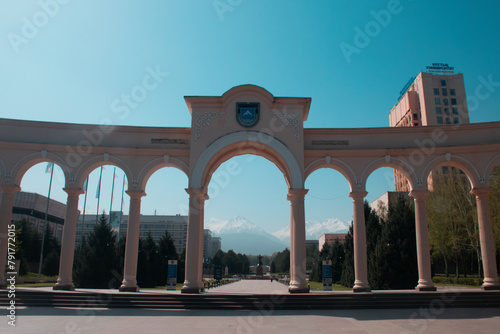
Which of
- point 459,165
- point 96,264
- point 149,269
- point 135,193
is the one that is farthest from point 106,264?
point 459,165

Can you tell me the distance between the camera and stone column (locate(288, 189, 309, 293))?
52.7 ft

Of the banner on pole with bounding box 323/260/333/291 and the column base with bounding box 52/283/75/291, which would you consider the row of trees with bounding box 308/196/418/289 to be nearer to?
the banner on pole with bounding box 323/260/333/291

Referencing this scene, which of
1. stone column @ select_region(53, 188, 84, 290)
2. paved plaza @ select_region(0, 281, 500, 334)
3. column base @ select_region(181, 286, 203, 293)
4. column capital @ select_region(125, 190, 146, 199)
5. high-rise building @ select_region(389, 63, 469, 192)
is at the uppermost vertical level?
high-rise building @ select_region(389, 63, 469, 192)

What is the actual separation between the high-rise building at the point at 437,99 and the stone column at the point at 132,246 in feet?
187

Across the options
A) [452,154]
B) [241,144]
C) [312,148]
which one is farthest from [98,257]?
[452,154]

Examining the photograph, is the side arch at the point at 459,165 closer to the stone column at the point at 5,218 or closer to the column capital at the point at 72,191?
the column capital at the point at 72,191

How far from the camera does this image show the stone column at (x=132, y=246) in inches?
658

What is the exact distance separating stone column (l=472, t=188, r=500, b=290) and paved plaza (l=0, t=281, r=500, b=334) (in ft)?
10.4

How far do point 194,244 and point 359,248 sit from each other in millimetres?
7464

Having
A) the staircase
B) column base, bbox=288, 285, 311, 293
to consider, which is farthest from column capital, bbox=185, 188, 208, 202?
column base, bbox=288, 285, 311, 293

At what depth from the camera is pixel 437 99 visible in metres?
63.1

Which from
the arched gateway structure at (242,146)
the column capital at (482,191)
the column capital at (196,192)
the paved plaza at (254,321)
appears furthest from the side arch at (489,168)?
the column capital at (196,192)

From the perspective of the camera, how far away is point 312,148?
18.1 metres

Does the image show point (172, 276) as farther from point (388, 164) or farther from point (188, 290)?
point (388, 164)
